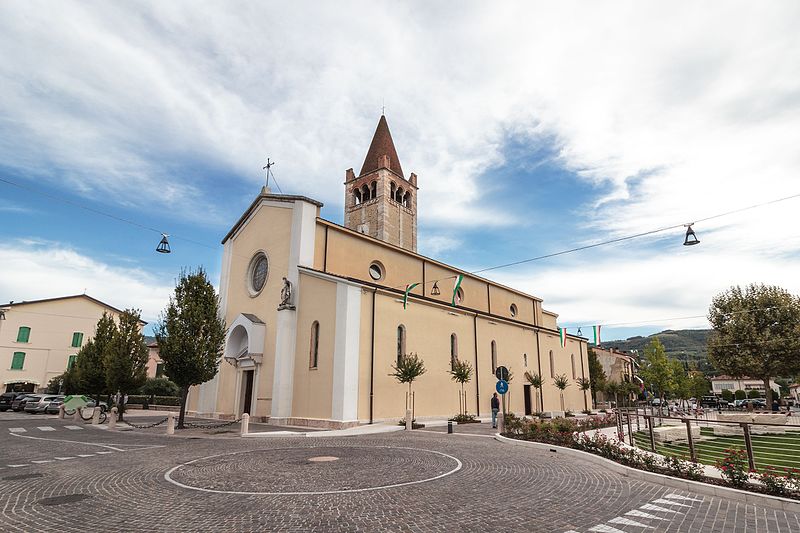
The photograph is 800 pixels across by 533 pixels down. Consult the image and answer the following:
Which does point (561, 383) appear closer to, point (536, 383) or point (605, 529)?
point (536, 383)

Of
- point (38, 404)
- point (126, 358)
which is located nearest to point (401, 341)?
point (126, 358)

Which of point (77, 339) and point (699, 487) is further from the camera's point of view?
point (77, 339)

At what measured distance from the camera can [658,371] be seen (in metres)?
53.4

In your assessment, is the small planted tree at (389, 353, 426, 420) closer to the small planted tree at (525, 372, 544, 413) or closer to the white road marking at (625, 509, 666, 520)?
Answer: the small planted tree at (525, 372, 544, 413)

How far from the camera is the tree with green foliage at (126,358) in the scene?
23.8 metres

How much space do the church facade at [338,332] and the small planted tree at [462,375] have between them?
38 cm

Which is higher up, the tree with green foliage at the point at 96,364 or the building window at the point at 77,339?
the building window at the point at 77,339

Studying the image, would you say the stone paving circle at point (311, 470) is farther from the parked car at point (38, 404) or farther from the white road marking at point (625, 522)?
the parked car at point (38, 404)

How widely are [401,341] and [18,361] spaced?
41197mm

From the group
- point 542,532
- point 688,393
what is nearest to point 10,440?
point 542,532

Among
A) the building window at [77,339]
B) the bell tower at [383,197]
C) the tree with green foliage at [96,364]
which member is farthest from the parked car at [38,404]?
the bell tower at [383,197]

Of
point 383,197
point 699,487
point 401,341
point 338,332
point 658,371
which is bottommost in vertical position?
point 699,487

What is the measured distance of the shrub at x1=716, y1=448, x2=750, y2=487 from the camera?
292 inches

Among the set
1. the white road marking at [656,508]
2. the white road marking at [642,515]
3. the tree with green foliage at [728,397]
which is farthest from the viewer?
the tree with green foliage at [728,397]
